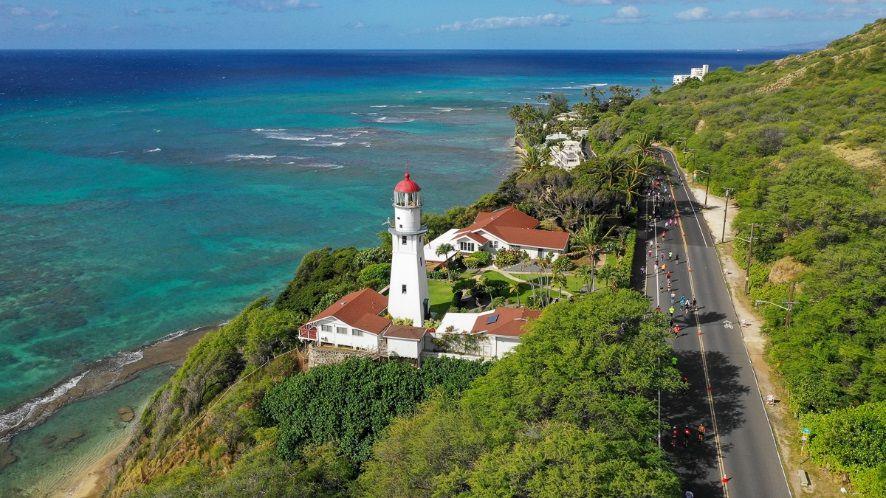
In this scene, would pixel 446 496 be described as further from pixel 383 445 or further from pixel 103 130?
pixel 103 130

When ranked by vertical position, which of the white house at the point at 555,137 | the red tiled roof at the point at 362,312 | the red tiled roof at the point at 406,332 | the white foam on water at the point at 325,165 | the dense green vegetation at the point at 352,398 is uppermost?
the white house at the point at 555,137

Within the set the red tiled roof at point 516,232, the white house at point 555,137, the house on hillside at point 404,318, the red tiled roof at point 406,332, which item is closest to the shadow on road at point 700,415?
the house on hillside at point 404,318

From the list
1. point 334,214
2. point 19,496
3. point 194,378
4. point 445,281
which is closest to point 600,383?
point 445,281

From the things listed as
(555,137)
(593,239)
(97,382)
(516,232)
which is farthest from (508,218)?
(555,137)

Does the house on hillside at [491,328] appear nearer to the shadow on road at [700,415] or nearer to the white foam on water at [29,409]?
the shadow on road at [700,415]

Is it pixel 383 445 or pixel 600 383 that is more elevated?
pixel 600 383
